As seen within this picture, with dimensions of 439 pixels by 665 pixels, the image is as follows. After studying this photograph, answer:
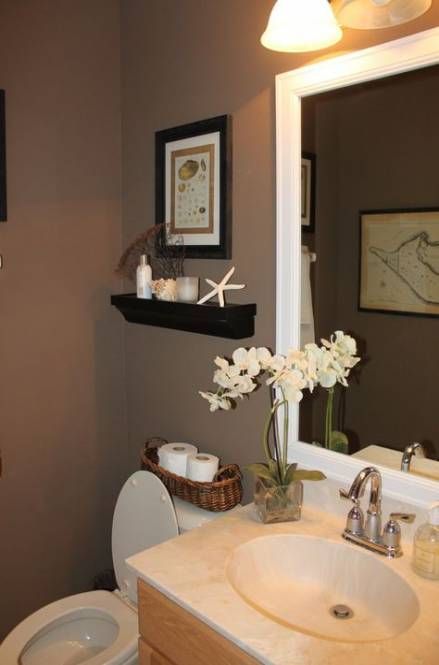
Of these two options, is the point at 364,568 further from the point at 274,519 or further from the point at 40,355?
the point at 40,355

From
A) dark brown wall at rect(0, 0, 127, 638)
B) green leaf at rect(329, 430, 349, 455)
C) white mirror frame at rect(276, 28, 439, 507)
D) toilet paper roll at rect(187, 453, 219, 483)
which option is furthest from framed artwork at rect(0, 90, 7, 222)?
green leaf at rect(329, 430, 349, 455)

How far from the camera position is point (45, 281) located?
1959 mm

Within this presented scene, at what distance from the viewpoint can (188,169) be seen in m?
1.85

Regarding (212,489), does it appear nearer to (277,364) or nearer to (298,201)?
(277,364)

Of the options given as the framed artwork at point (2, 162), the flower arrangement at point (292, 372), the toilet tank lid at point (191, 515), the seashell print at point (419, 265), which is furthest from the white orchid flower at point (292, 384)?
the framed artwork at point (2, 162)

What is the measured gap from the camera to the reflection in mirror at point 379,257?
1316 millimetres

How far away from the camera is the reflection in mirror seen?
4.32 feet

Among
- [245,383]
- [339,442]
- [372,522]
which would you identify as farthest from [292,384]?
[372,522]

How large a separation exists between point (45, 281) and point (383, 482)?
50.5 inches

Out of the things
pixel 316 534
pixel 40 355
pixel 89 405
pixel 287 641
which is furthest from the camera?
pixel 89 405

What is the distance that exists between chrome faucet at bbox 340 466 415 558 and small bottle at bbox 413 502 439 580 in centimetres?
7

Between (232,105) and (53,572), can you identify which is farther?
(53,572)

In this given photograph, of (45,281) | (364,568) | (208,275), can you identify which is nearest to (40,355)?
(45,281)

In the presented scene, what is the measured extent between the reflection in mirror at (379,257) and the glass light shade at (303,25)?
0.19 meters
